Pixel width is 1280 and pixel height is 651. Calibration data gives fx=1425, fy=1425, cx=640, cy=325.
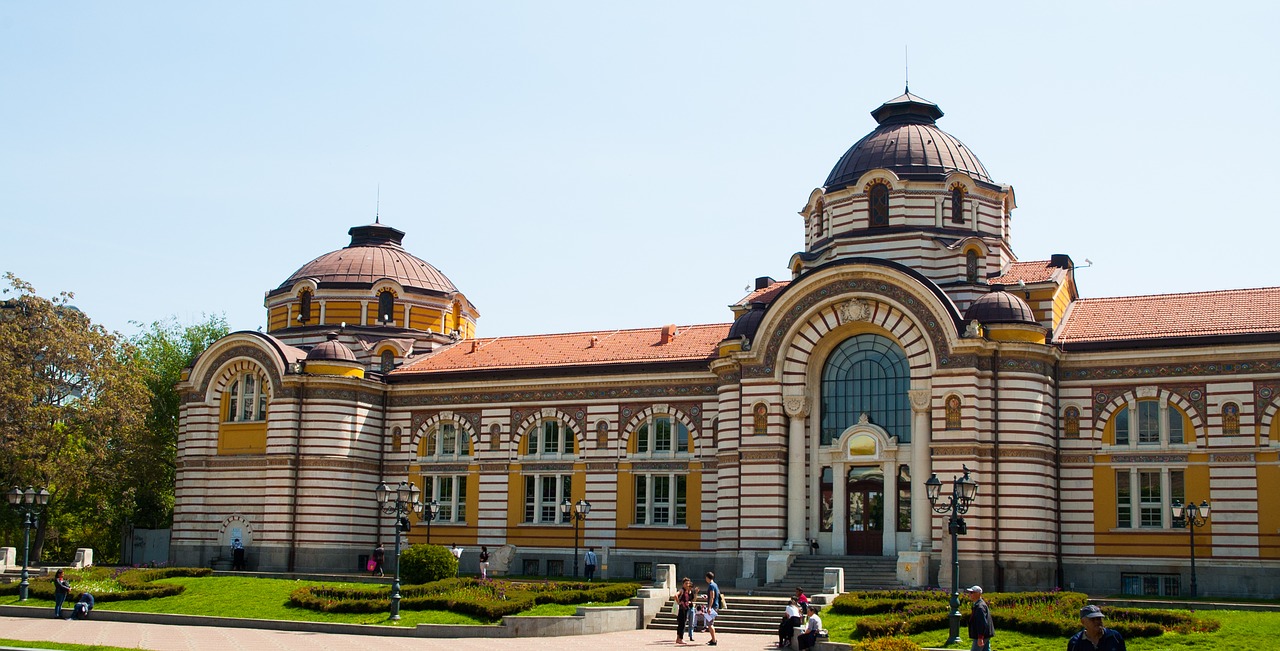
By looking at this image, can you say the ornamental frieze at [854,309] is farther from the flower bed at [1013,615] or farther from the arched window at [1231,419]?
Answer: the flower bed at [1013,615]

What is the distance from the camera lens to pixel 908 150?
48594 millimetres

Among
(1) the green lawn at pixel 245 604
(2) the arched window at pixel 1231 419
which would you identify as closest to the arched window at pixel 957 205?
(2) the arched window at pixel 1231 419

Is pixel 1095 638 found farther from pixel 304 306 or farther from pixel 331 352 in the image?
pixel 304 306

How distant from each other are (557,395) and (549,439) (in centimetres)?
167

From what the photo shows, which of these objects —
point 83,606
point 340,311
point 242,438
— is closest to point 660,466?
point 242,438

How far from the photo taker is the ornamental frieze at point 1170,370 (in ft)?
136

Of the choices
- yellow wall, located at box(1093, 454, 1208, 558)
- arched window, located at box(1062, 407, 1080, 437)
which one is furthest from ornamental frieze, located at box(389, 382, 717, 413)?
yellow wall, located at box(1093, 454, 1208, 558)

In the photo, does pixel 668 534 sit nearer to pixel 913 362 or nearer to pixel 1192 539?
pixel 913 362

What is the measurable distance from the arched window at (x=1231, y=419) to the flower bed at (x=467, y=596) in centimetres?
1789

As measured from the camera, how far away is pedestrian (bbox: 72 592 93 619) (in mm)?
37594

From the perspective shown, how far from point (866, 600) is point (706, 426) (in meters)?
15.1

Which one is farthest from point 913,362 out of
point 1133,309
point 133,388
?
point 133,388

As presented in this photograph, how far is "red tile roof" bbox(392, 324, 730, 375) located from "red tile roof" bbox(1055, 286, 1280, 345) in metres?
12.4

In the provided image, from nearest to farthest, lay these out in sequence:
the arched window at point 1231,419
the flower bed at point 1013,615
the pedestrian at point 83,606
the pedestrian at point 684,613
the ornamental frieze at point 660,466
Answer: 1. the flower bed at point 1013,615
2. the pedestrian at point 684,613
3. the pedestrian at point 83,606
4. the arched window at point 1231,419
5. the ornamental frieze at point 660,466
